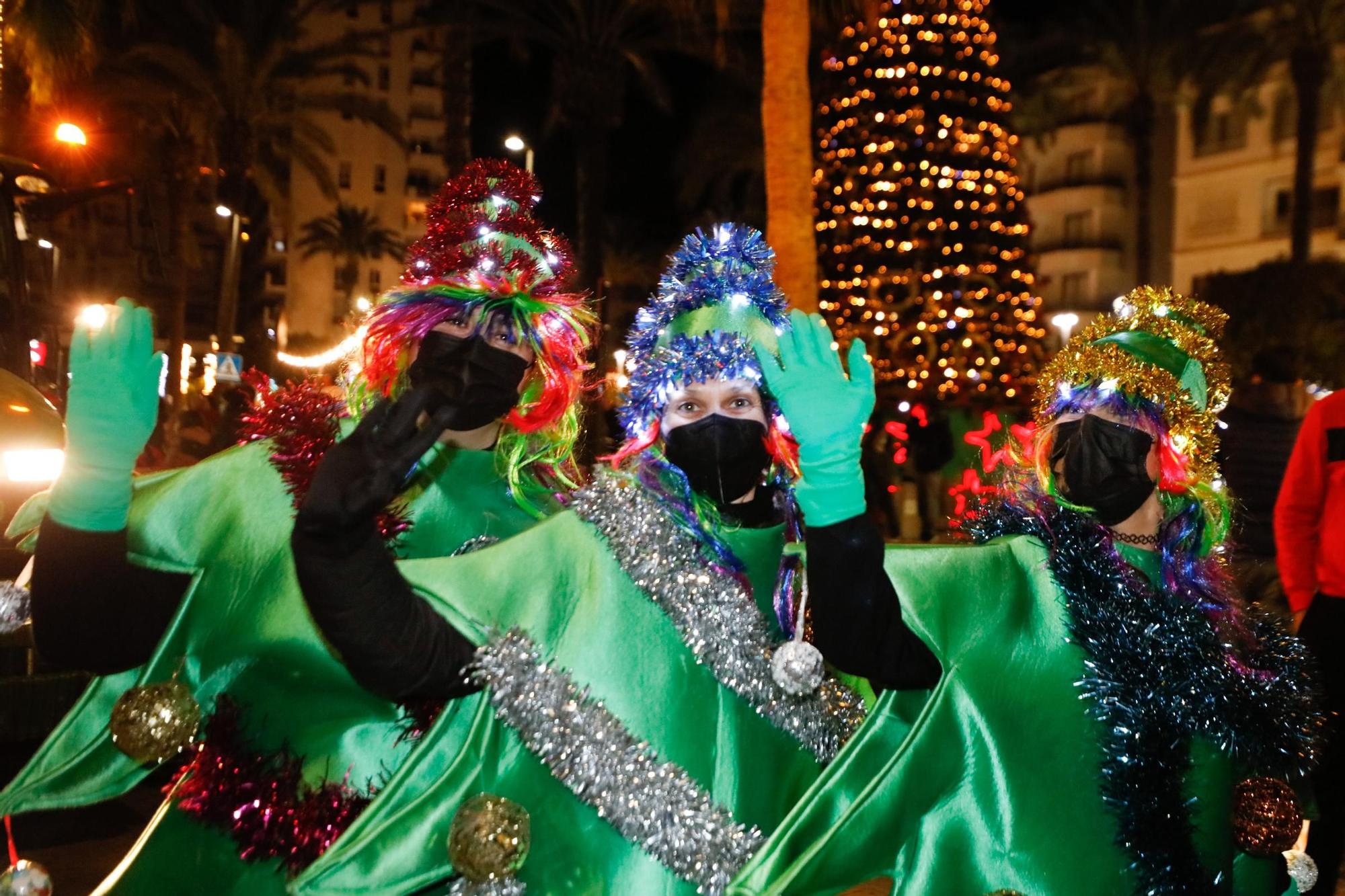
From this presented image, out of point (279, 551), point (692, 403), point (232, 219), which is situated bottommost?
point (279, 551)

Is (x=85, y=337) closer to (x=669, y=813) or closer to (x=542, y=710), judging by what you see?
(x=542, y=710)

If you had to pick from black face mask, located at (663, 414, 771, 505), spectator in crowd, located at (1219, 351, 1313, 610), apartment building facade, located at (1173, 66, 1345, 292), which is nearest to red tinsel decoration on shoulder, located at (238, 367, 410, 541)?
black face mask, located at (663, 414, 771, 505)

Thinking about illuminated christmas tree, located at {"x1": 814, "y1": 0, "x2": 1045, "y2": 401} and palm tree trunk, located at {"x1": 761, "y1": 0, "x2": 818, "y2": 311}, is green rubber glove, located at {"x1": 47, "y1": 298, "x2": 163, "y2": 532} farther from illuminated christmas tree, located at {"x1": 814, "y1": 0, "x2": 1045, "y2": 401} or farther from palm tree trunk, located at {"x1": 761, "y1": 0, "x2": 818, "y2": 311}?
illuminated christmas tree, located at {"x1": 814, "y1": 0, "x2": 1045, "y2": 401}

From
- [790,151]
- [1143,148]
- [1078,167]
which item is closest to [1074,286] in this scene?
[1078,167]

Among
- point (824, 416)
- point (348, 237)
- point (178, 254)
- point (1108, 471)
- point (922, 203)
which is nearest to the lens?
point (824, 416)

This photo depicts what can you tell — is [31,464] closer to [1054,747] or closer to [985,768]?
[985,768]

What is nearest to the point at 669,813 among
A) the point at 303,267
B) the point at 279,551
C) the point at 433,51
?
the point at 279,551

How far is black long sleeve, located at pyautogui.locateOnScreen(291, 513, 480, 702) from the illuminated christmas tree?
15.3m

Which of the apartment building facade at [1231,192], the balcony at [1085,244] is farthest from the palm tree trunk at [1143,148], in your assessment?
the balcony at [1085,244]

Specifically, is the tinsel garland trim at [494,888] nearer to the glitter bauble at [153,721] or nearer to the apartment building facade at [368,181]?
the glitter bauble at [153,721]

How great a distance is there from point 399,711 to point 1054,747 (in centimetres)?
149

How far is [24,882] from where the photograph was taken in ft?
10.3

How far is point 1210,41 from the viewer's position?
84.5 feet

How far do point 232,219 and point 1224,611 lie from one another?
22.3 metres
